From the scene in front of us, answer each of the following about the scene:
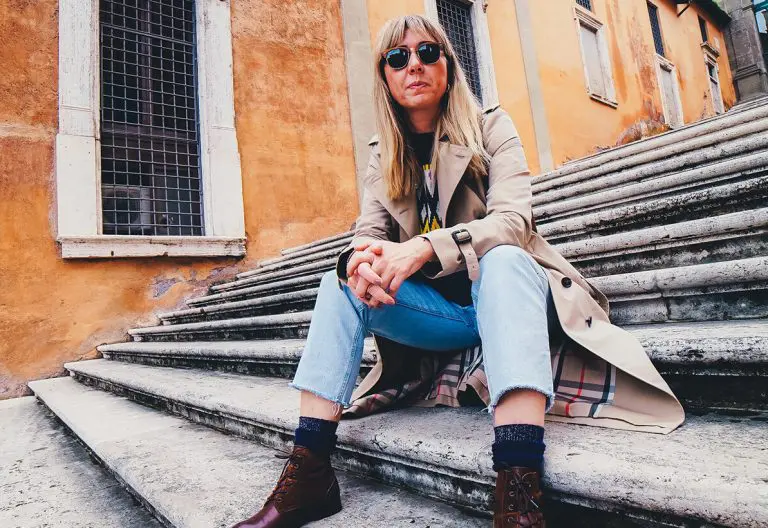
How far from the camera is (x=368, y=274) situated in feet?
4.38

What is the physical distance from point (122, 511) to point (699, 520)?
1.66 m

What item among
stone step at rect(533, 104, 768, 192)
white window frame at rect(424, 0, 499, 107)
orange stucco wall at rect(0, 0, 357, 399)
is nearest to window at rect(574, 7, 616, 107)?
white window frame at rect(424, 0, 499, 107)

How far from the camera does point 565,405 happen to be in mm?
1363

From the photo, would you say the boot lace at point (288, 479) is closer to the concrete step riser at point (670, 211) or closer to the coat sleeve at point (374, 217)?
the coat sleeve at point (374, 217)

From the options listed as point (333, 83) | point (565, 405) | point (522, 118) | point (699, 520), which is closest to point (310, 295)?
point (565, 405)

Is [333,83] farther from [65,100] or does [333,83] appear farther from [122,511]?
[122,511]

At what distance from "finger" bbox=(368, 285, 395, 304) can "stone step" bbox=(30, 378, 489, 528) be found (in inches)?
21.3

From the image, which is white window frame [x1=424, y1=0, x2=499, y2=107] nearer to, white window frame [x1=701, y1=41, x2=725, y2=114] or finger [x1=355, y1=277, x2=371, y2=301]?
finger [x1=355, y1=277, x2=371, y2=301]

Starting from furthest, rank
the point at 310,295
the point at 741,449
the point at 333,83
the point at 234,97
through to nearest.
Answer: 1. the point at 333,83
2. the point at 234,97
3. the point at 310,295
4. the point at 741,449

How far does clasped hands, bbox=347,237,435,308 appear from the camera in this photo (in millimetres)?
1333

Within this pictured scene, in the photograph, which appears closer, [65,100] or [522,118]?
[65,100]

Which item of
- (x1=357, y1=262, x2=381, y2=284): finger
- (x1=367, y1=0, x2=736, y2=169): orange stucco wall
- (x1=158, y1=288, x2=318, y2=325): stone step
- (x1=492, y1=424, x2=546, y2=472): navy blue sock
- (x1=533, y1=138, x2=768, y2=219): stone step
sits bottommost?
(x1=492, y1=424, x2=546, y2=472): navy blue sock

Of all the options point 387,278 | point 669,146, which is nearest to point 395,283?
point 387,278

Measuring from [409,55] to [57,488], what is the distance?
2104 millimetres
